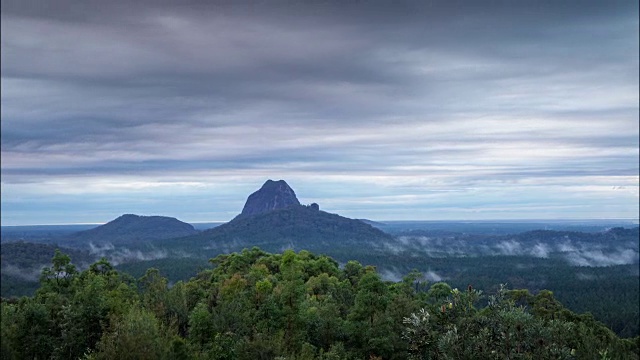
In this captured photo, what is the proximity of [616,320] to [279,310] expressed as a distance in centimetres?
12349

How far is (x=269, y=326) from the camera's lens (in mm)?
50219

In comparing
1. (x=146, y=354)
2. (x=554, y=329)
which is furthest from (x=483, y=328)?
(x=146, y=354)

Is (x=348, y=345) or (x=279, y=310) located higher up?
(x=279, y=310)

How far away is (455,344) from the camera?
1176 inches

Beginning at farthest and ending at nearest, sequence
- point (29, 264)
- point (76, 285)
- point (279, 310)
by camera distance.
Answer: point (29, 264), point (76, 285), point (279, 310)

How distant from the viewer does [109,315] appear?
151 ft

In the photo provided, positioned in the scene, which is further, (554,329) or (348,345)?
(348,345)

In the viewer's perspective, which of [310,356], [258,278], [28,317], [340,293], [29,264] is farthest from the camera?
[29,264]

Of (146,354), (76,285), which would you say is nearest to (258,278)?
(76,285)

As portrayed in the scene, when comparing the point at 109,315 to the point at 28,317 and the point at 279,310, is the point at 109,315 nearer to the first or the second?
the point at 28,317

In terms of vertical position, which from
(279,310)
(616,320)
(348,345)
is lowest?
(616,320)

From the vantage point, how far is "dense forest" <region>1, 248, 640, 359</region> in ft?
98.9

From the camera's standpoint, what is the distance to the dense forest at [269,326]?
30.1 meters

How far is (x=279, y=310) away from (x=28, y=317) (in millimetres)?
21385
